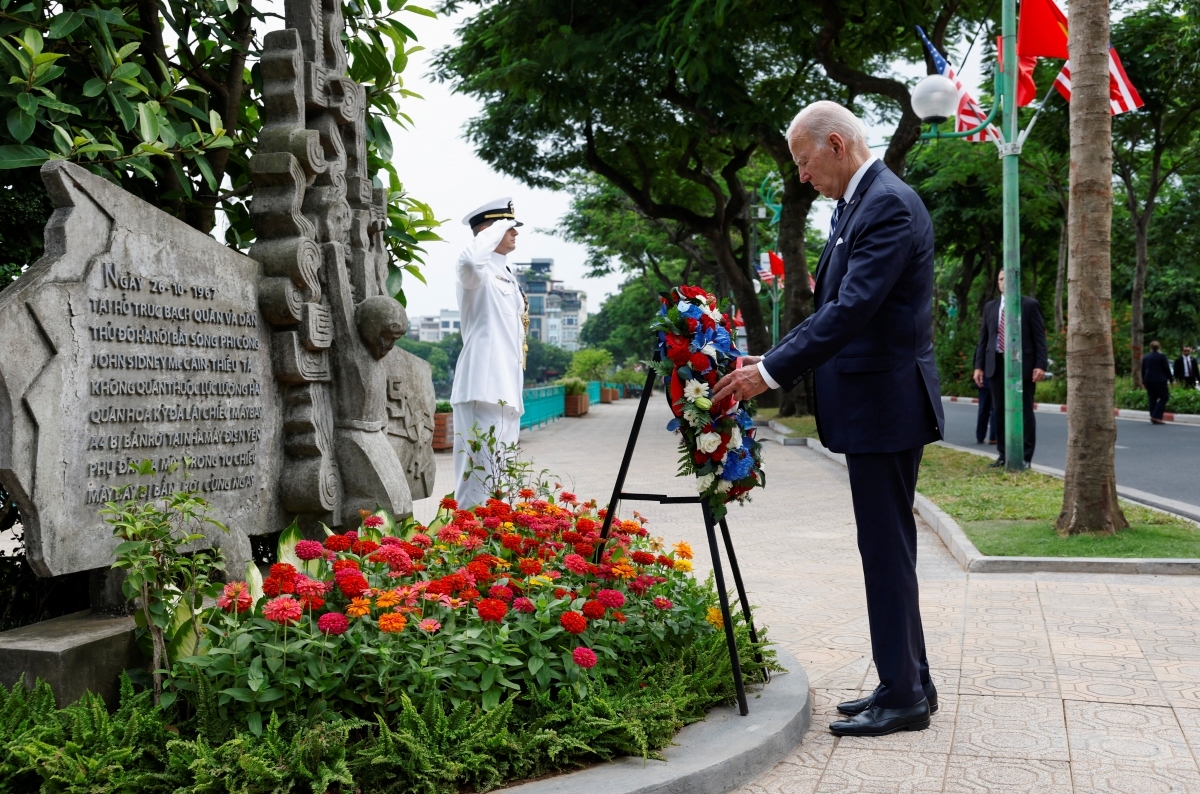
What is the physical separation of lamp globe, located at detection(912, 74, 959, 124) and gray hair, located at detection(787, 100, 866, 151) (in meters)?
9.69

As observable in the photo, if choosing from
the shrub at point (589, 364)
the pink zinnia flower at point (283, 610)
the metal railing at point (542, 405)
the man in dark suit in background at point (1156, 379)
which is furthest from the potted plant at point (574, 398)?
the pink zinnia flower at point (283, 610)

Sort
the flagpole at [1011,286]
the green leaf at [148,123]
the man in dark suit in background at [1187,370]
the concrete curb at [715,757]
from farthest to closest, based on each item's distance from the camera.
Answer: the man in dark suit in background at [1187,370] < the flagpole at [1011,286] < the green leaf at [148,123] < the concrete curb at [715,757]

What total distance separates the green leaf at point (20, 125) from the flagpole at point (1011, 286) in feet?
34.2

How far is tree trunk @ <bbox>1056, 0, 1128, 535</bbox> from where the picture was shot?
7812 mm

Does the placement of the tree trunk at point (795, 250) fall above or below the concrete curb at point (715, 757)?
above

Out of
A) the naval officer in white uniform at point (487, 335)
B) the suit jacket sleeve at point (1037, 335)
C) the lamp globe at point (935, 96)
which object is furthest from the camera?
the lamp globe at point (935, 96)

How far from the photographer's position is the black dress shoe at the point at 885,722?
13.1 feet

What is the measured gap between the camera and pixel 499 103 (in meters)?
24.2

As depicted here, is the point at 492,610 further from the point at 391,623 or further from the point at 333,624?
the point at 333,624

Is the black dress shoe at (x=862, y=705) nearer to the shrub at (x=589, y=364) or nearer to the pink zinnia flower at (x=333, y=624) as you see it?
the pink zinnia flower at (x=333, y=624)

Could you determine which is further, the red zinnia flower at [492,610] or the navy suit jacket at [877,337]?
the navy suit jacket at [877,337]

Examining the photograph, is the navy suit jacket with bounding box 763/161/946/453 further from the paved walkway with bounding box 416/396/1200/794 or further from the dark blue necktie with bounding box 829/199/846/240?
the paved walkway with bounding box 416/396/1200/794

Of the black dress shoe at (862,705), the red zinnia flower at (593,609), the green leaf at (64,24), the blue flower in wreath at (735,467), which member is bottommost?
the black dress shoe at (862,705)

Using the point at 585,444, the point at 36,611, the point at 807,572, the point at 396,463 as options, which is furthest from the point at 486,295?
the point at 585,444
